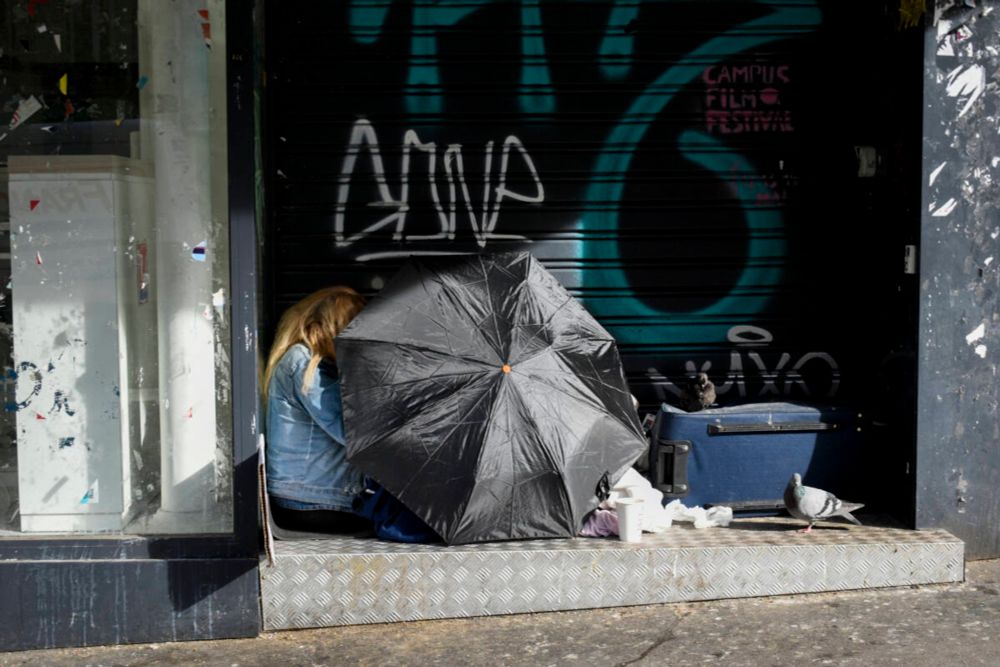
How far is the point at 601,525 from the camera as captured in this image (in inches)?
198

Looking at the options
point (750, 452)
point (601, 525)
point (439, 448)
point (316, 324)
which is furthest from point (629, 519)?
point (316, 324)

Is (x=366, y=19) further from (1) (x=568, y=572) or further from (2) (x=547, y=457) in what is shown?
(1) (x=568, y=572)

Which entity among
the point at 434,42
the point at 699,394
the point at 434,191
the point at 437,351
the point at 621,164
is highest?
the point at 434,42

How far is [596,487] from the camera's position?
4.87m

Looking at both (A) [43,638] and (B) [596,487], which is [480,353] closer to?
(B) [596,487]

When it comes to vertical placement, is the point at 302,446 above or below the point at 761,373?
below

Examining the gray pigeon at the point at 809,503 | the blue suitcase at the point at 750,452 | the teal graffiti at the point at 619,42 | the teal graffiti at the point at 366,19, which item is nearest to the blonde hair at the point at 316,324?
the teal graffiti at the point at 366,19

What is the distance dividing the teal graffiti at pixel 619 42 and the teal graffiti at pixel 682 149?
0.16 metres

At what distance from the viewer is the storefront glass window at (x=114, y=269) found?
4637 millimetres

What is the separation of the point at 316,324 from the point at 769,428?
2076 mm

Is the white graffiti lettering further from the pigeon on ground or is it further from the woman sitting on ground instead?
the woman sitting on ground

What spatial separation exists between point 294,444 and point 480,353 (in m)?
0.86

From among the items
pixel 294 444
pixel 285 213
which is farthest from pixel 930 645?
pixel 285 213

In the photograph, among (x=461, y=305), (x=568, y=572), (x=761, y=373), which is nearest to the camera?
(x=568, y=572)
